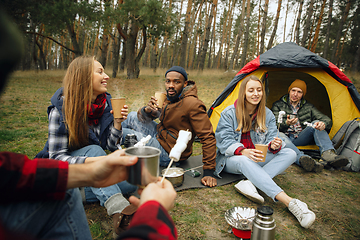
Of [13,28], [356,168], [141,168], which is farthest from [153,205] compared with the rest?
[356,168]

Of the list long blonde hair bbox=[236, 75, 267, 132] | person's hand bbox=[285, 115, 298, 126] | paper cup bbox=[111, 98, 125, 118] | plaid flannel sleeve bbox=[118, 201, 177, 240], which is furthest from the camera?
person's hand bbox=[285, 115, 298, 126]

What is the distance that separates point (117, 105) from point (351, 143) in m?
4.25

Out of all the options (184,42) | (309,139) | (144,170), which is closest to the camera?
(144,170)

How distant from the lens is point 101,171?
4.03 feet

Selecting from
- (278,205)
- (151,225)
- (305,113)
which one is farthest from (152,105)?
(305,113)

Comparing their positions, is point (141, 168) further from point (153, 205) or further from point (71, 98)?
point (71, 98)

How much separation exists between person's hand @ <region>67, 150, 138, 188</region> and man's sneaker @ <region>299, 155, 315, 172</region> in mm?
3387

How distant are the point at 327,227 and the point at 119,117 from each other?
2.67m

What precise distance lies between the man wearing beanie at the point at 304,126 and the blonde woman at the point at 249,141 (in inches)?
43.4

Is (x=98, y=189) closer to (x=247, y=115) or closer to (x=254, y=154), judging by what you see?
(x=254, y=154)

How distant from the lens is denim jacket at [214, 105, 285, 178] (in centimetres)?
303

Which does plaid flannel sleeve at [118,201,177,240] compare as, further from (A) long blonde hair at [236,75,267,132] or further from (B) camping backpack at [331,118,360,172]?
(B) camping backpack at [331,118,360,172]

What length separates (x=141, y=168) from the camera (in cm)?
114

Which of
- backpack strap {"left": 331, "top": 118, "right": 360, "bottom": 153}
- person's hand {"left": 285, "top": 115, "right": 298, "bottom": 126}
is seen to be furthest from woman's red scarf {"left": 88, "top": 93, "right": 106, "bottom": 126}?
backpack strap {"left": 331, "top": 118, "right": 360, "bottom": 153}
